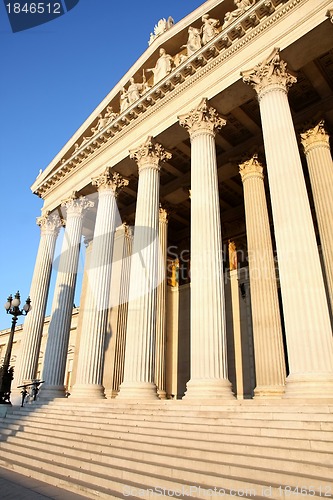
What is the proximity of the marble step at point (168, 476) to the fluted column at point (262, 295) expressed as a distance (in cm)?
709

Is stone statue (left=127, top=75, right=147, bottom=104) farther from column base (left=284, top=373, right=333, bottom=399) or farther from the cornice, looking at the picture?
column base (left=284, top=373, right=333, bottom=399)

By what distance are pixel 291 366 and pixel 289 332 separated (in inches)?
34.3

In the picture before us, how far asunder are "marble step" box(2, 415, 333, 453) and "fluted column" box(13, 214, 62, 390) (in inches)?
316

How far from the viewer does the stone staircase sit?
216 inches

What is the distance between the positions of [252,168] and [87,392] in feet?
41.1

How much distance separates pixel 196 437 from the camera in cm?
788

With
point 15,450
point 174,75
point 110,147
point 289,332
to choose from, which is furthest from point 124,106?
point 15,450

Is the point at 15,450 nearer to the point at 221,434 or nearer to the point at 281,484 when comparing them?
the point at 221,434

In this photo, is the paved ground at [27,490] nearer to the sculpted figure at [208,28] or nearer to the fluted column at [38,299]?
the fluted column at [38,299]

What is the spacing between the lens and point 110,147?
1912 cm

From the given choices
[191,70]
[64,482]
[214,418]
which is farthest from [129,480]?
[191,70]

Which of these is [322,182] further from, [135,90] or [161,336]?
[135,90]

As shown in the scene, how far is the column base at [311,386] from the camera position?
26.5 ft

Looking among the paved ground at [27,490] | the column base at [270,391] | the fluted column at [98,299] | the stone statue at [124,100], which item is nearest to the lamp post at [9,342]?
the fluted column at [98,299]
